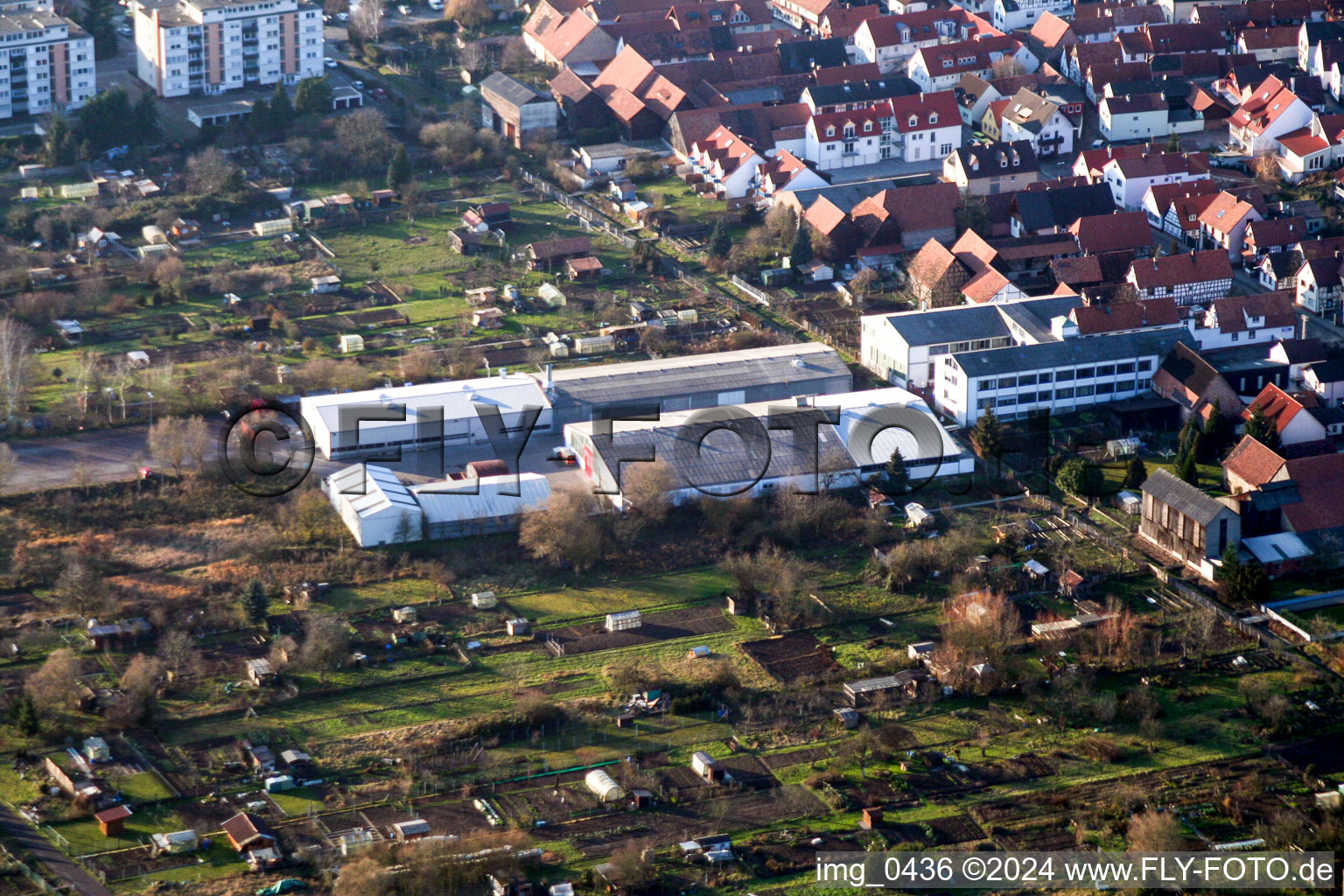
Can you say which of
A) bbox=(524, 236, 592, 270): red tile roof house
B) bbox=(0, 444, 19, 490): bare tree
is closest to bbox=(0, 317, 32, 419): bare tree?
bbox=(0, 444, 19, 490): bare tree

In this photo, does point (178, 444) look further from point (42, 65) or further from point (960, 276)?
point (42, 65)

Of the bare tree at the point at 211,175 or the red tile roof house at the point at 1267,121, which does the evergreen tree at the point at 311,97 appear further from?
the red tile roof house at the point at 1267,121

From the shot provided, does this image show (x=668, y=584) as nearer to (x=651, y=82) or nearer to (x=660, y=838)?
(x=660, y=838)

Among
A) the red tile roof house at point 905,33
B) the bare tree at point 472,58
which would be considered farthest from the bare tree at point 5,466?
the red tile roof house at point 905,33

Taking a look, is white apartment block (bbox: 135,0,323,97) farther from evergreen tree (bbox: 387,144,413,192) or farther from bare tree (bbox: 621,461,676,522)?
bare tree (bbox: 621,461,676,522)

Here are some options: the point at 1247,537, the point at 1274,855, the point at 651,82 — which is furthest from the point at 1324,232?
the point at 1274,855

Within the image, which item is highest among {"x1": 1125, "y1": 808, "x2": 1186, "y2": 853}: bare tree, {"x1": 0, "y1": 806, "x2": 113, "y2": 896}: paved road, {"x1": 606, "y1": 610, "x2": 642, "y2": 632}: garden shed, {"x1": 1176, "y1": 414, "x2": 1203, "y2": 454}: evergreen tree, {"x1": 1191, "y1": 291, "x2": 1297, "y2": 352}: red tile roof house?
{"x1": 1191, "y1": 291, "x2": 1297, "y2": 352}: red tile roof house
